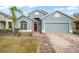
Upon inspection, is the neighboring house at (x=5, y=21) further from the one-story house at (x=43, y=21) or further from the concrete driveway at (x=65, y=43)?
the concrete driveway at (x=65, y=43)

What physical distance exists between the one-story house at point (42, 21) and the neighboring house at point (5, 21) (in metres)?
0.02

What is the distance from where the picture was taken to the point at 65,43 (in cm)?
321

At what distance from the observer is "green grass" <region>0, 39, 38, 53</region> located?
3.18 metres

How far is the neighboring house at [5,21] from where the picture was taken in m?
3.21

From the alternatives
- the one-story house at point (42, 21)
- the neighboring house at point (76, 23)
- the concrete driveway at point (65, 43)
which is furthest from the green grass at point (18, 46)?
the neighboring house at point (76, 23)

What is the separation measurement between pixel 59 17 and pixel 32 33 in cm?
52

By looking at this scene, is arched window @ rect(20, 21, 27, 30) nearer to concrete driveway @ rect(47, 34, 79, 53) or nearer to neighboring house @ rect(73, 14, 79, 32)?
concrete driveway @ rect(47, 34, 79, 53)

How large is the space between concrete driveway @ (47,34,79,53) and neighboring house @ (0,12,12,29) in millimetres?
689

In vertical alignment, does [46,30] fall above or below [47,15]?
below

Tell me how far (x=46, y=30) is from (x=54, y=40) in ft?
0.75

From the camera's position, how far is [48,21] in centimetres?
331
